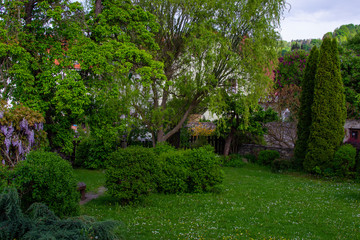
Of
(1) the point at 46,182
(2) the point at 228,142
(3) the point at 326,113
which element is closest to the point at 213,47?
(3) the point at 326,113

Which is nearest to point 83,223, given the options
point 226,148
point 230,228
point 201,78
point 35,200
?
point 35,200

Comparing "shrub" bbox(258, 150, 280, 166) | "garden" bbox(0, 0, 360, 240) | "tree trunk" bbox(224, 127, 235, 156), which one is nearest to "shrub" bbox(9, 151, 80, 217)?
"garden" bbox(0, 0, 360, 240)

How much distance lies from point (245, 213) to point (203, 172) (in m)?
2.61

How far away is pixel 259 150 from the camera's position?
17.3 m

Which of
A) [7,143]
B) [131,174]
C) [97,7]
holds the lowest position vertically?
[131,174]

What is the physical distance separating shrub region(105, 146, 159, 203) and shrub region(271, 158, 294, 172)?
8305 mm

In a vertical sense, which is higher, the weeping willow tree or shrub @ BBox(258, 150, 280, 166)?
the weeping willow tree

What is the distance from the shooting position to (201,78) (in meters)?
14.6

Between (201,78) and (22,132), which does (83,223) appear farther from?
(201,78)

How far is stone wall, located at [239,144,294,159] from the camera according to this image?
53.5 ft

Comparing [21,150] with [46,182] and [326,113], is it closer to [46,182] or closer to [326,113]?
[46,182]

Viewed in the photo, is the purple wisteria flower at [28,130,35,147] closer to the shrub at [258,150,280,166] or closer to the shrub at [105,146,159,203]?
the shrub at [105,146,159,203]

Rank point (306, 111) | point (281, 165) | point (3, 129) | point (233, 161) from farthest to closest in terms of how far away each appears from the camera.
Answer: point (233, 161)
point (281, 165)
point (306, 111)
point (3, 129)

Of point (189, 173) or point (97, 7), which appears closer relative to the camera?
point (189, 173)
